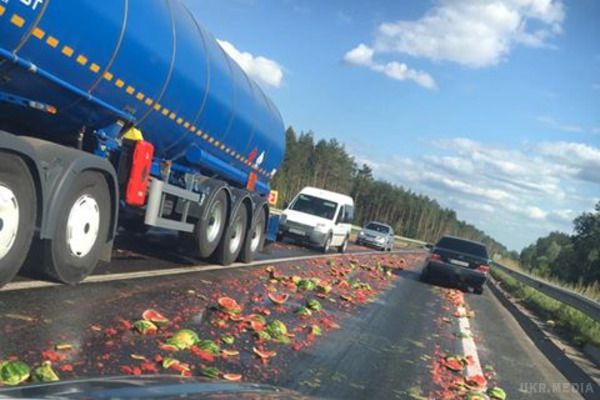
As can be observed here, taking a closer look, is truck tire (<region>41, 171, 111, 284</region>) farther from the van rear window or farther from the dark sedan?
the van rear window

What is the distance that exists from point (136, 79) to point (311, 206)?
1769 cm

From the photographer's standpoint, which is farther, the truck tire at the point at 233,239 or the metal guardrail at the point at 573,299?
the truck tire at the point at 233,239

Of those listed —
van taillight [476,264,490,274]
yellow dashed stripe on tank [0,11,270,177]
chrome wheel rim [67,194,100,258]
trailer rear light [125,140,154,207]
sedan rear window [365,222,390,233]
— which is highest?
yellow dashed stripe on tank [0,11,270,177]

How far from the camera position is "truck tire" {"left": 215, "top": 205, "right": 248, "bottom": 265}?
40.7ft

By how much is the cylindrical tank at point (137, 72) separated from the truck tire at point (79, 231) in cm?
95

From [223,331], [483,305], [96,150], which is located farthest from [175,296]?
[483,305]

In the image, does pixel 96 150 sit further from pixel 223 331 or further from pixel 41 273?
pixel 223 331

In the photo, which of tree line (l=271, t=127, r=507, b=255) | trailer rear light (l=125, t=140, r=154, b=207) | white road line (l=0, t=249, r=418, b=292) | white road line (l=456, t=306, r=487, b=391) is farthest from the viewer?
tree line (l=271, t=127, r=507, b=255)

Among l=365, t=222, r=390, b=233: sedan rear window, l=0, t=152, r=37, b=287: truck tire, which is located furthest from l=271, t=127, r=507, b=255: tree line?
l=0, t=152, r=37, b=287: truck tire

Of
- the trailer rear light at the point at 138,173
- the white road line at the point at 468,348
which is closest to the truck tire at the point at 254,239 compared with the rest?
the white road line at the point at 468,348

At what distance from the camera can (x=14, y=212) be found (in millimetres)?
6266

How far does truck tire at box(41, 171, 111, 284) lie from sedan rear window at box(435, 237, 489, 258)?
Answer: 14.5m

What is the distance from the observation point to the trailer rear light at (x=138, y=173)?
8609 mm

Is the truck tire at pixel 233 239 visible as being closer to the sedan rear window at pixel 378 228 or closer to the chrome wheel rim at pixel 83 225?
the chrome wheel rim at pixel 83 225
